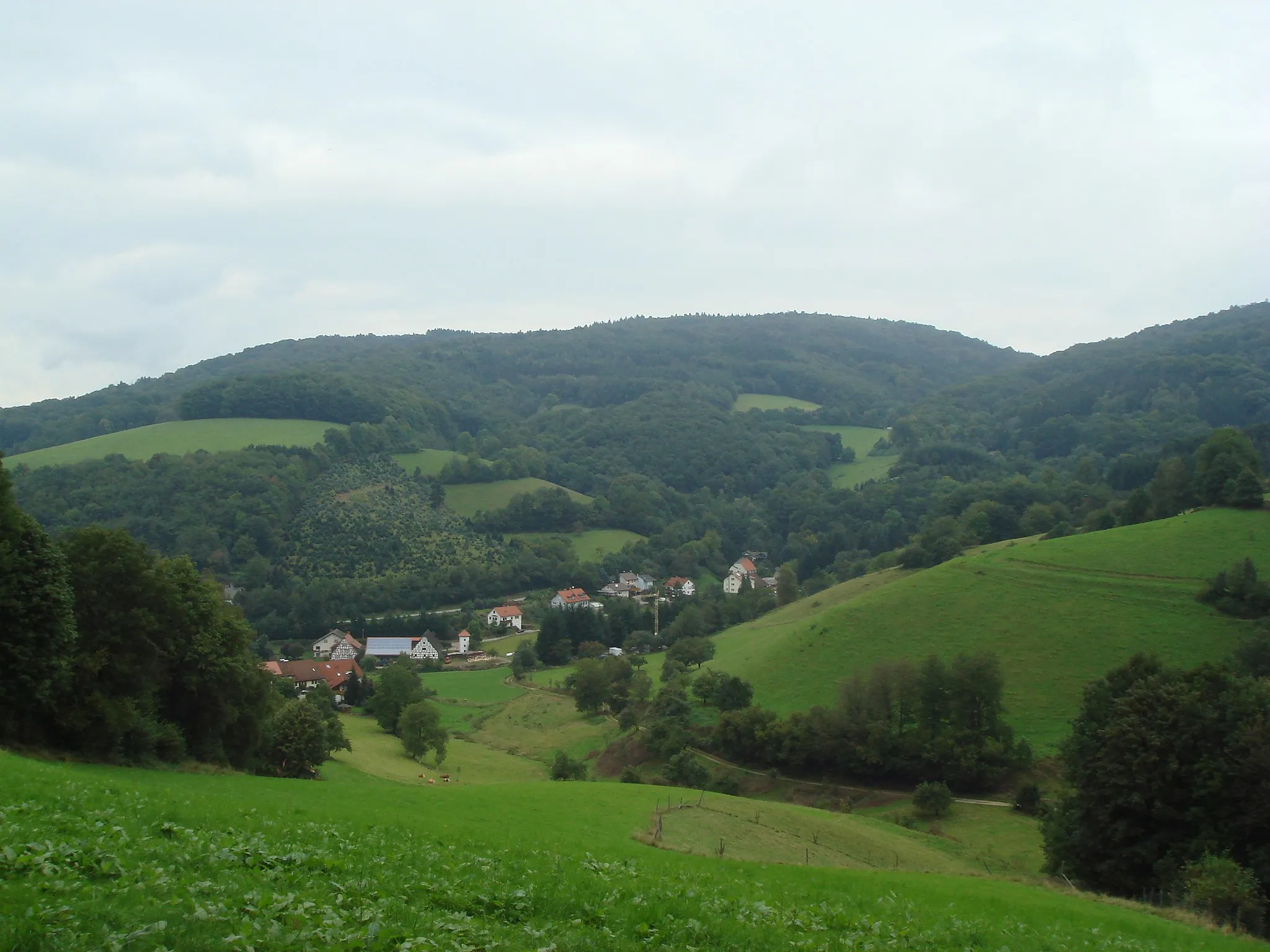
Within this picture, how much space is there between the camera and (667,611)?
99562 millimetres

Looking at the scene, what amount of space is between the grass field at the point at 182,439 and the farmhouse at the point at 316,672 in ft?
225

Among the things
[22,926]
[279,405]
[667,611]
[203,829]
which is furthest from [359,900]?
[279,405]

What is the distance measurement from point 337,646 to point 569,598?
2993cm

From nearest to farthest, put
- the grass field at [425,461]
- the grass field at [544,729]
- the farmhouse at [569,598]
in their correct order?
the grass field at [544,729] → the farmhouse at [569,598] → the grass field at [425,461]

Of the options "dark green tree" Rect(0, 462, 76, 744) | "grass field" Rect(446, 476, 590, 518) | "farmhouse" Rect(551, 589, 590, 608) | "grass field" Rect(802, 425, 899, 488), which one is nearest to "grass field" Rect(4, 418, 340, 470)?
"grass field" Rect(446, 476, 590, 518)

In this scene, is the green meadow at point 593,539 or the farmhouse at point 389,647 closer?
the farmhouse at point 389,647

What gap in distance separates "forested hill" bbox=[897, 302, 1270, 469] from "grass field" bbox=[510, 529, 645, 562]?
209ft

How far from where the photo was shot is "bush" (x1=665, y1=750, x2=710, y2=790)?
48406 mm

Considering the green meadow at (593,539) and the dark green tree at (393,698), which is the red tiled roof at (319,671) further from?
the green meadow at (593,539)

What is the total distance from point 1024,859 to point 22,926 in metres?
36.2

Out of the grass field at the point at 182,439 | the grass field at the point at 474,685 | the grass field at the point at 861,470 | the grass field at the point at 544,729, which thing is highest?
the grass field at the point at 182,439

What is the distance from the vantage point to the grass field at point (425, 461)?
5994 inches

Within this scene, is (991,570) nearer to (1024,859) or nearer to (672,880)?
(1024,859)

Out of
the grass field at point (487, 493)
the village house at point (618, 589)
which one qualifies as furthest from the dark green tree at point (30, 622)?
the grass field at point (487, 493)
